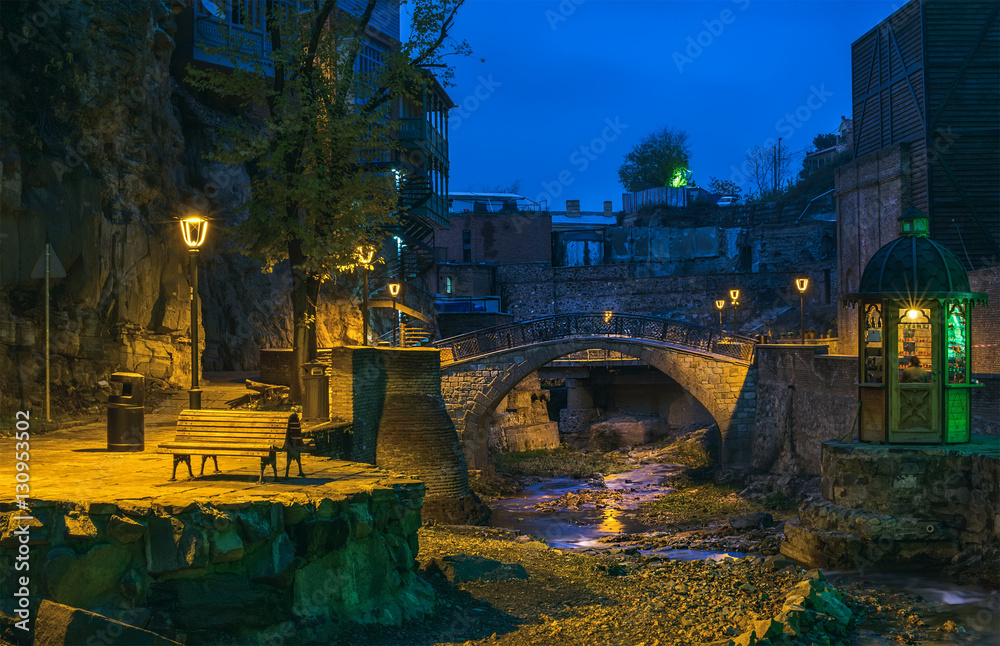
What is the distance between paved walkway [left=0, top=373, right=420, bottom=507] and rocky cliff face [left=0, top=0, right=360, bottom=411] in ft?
8.16

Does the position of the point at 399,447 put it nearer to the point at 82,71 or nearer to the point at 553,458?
the point at 82,71

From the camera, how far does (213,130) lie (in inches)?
933

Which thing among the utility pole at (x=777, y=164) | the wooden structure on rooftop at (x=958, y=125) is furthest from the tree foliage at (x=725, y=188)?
the wooden structure on rooftop at (x=958, y=125)

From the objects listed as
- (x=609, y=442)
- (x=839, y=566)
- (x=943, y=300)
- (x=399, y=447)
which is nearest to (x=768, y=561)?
(x=839, y=566)

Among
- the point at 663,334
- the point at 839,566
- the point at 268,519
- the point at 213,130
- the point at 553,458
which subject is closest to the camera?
the point at 268,519

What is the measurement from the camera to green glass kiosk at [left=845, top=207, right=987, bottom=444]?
569 inches

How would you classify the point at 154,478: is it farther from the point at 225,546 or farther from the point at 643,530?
the point at 643,530

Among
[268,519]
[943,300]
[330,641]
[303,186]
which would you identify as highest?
[303,186]

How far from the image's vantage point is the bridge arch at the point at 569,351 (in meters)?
24.9

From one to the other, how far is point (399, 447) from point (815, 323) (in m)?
23.7

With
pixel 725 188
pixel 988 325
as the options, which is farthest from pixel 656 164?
pixel 988 325

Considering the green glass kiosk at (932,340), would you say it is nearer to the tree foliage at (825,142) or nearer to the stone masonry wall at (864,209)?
the stone masonry wall at (864,209)

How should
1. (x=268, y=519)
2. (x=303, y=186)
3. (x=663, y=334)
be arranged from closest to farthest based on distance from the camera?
(x=268, y=519) < (x=303, y=186) < (x=663, y=334)

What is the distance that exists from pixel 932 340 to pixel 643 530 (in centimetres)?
778
